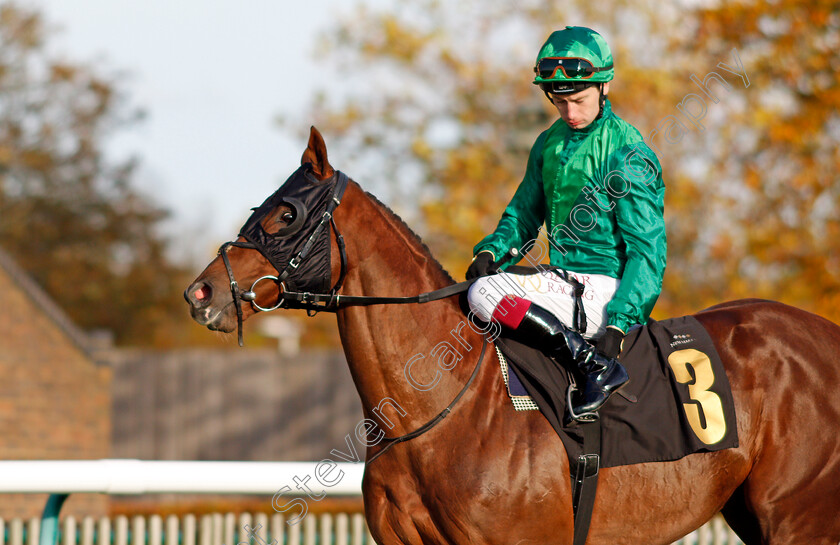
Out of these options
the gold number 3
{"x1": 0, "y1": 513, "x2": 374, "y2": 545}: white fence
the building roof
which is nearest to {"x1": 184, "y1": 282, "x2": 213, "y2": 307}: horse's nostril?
the gold number 3

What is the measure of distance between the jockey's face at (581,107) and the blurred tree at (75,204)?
22180mm

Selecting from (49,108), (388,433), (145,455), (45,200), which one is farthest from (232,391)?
(388,433)

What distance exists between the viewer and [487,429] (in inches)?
131

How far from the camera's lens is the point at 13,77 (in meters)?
24.2

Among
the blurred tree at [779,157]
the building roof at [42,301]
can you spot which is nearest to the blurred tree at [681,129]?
the blurred tree at [779,157]

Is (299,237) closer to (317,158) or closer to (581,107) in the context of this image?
(317,158)

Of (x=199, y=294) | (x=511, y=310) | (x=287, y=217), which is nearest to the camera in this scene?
(x=199, y=294)

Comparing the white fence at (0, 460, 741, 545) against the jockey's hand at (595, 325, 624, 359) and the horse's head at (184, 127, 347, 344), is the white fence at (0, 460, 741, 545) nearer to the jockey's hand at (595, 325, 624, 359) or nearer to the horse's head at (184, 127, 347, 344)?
the horse's head at (184, 127, 347, 344)

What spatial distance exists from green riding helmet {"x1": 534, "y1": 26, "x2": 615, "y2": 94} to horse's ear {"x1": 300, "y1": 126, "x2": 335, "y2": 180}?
941mm

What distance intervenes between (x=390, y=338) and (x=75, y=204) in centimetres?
2301

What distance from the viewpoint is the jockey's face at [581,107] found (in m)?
3.64

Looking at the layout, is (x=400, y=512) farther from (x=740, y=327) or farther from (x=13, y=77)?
(x=13, y=77)

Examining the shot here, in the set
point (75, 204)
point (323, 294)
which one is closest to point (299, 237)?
point (323, 294)

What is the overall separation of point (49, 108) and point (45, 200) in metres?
2.71
